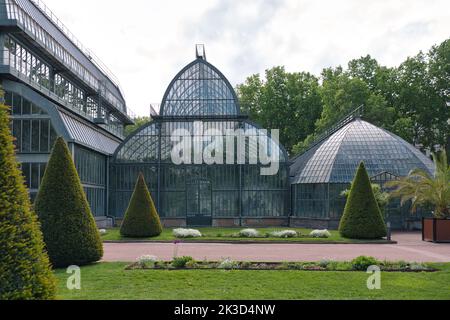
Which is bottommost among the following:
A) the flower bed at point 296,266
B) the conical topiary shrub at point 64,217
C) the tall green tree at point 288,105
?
the flower bed at point 296,266

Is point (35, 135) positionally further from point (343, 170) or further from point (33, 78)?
point (343, 170)

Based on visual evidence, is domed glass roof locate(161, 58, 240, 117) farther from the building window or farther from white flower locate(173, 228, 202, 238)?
white flower locate(173, 228, 202, 238)

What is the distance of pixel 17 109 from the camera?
35.1m

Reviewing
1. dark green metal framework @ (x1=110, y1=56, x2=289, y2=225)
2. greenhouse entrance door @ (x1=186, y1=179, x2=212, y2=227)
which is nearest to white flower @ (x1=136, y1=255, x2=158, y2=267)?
greenhouse entrance door @ (x1=186, y1=179, x2=212, y2=227)

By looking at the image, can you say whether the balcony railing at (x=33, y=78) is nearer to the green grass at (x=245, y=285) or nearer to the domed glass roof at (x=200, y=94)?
the domed glass roof at (x=200, y=94)

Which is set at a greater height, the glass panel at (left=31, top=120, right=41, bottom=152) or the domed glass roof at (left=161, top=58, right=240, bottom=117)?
the domed glass roof at (left=161, top=58, right=240, bottom=117)

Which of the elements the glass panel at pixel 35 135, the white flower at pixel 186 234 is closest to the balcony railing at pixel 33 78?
the glass panel at pixel 35 135

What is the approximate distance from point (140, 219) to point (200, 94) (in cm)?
1812

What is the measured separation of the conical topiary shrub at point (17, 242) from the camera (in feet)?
26.3

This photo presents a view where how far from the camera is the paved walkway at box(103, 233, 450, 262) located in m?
21.7

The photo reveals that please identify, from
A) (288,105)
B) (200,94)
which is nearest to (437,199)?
(200,94)

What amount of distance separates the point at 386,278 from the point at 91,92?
42121mm

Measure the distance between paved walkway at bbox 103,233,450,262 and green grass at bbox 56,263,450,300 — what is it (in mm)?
4129
